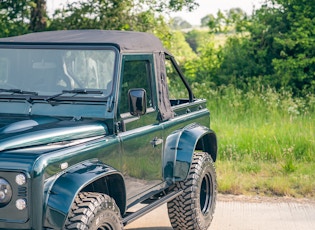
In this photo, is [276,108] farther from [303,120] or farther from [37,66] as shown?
[37,66]

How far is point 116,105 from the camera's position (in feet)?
16.2

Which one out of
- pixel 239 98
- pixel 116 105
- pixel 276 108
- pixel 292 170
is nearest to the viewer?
pixel 116 105

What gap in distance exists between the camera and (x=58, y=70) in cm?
516

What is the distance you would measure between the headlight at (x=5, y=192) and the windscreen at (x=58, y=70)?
1221 mm

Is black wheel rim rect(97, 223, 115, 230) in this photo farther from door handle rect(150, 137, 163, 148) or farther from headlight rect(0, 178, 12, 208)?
door handle rect(150, 137, 163, 148)

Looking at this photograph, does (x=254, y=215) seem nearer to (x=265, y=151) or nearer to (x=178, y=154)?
(x=178, y=154)

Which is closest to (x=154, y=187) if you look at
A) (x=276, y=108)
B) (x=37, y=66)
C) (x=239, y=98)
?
(x=37, y=66)

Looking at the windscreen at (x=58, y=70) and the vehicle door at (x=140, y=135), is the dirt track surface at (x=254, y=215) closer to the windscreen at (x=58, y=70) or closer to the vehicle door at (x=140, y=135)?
the vehicle door at (x=140, y=135)

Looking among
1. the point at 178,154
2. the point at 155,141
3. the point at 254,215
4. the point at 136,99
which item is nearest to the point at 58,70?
the point at 136,99

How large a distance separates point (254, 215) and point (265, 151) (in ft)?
8.46

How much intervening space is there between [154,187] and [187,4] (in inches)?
440

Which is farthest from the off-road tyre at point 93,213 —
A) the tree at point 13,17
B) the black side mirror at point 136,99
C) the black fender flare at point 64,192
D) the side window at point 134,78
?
the tree at point 13,17

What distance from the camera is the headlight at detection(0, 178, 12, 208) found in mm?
3969

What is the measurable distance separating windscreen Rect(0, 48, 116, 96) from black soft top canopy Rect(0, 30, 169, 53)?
91 millimetres
